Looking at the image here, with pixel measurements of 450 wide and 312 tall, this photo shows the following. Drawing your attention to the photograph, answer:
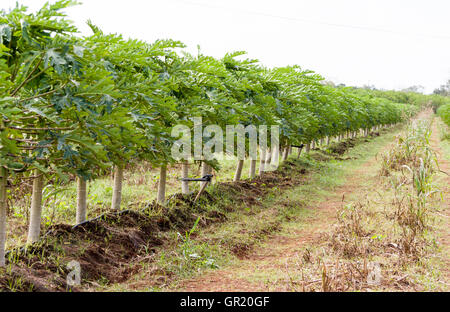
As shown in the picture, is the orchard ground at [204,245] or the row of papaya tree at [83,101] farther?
the orchard ground at [204,245]

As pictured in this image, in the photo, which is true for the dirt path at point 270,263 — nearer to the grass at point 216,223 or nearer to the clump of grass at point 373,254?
the grass at point 216,223

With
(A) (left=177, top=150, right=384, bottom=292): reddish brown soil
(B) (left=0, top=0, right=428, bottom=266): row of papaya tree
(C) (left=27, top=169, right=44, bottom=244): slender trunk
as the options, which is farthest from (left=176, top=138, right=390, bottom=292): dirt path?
(C) (left=27, top=169, right=44, bottom=244): slender trunk

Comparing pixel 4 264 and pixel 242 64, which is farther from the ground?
pixel 242 64

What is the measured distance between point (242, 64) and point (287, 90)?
2.21 metres

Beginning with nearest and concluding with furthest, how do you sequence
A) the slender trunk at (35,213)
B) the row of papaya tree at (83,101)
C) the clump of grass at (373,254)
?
the row of papaya tree at (83,101), the clump of grass at (373,254), the slender trunk at (35,213)

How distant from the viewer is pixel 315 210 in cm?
879

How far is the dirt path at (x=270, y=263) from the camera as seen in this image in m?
4.52

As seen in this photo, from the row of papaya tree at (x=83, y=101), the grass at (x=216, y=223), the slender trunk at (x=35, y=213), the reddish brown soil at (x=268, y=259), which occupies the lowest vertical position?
the reddish brown soil at (x=268, y=259)

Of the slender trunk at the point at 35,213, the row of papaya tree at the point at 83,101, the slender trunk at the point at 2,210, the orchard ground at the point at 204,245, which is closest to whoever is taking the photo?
the row of papaya tree at the point at 83,101

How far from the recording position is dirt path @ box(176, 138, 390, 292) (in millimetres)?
4516

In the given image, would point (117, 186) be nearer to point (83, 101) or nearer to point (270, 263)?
point (270, 263)

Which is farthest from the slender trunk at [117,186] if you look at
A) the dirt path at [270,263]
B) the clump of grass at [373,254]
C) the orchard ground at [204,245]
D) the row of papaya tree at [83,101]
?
the clump of grass at [373,254]
